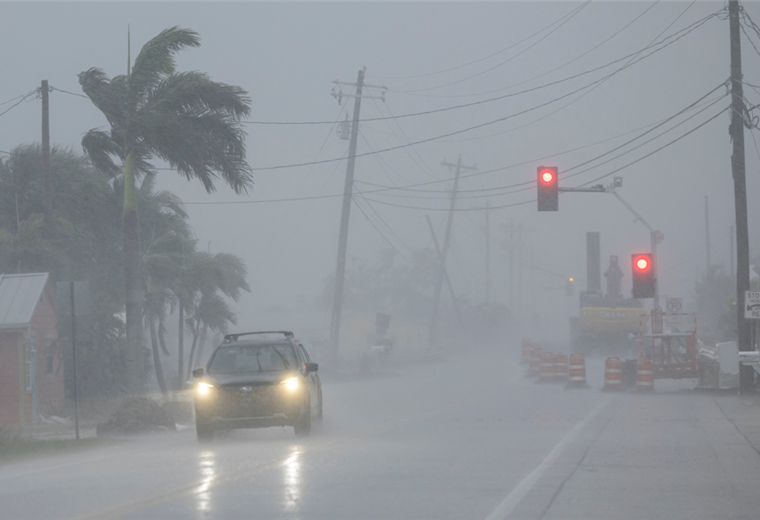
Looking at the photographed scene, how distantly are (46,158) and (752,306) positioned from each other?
2336cm

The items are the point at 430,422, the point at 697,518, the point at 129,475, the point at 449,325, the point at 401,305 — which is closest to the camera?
the point at 697,518

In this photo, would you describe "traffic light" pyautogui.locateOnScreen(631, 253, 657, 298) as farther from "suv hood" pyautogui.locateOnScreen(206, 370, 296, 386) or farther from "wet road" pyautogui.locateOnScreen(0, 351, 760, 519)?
"suv hood" pyautogui.locateOnScreen(206, 370, 296, 386)

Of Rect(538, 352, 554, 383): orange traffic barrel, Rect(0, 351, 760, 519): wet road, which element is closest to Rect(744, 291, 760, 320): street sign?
Result: Rect(0, 351, 760, 519): wet road

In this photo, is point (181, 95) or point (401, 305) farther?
point (401, 305)

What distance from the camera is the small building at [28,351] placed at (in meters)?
26.5

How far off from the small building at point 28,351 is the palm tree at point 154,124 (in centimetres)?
490

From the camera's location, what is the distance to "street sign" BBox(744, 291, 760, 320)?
24625mm

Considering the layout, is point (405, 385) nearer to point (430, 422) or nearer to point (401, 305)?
point (430, 422)

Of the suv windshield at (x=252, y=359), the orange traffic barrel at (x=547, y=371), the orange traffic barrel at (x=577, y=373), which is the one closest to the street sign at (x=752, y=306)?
the orange traffic barrel at (x=577, y=373)

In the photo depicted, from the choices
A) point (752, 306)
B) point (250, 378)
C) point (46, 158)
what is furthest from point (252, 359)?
point (46, 158)

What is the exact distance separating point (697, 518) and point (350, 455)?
562cm

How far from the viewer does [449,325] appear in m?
107

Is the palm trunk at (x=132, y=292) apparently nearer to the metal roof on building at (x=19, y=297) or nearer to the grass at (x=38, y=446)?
the metal roof on building at (x=19, y=297)

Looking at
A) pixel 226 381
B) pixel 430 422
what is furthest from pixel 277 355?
pixel 430 422
